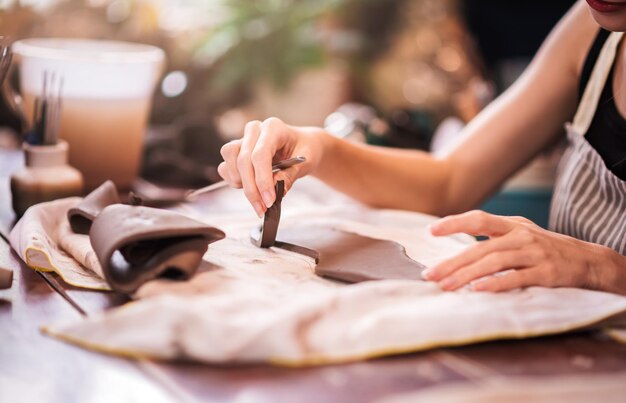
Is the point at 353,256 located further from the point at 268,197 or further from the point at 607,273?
the point at 607,273

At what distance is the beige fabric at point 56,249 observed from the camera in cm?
100

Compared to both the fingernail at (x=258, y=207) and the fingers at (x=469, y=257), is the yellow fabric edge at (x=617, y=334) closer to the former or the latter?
the fingers at (x=469, y=257)

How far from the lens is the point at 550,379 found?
74 centimetres

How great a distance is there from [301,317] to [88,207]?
18.7 inches

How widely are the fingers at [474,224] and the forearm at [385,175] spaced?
17.0 inches

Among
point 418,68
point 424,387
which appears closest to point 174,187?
point 424,387

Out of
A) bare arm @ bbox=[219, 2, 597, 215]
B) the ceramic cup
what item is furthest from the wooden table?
the ceramic cup

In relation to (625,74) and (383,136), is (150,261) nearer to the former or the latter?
(625,74)

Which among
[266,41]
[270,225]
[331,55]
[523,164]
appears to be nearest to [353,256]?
[270,225]

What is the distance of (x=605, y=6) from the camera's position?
1.10 m

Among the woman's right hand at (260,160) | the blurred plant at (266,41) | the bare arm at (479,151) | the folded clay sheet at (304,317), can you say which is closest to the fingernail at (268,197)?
the woman's right hand at (260,160)

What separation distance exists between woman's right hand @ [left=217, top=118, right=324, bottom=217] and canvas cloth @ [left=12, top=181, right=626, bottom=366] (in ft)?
0.34

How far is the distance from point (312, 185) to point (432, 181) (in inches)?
11.0

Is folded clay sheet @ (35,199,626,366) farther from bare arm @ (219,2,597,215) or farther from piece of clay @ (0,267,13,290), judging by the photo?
bare arm @ (219,2,597,215)
